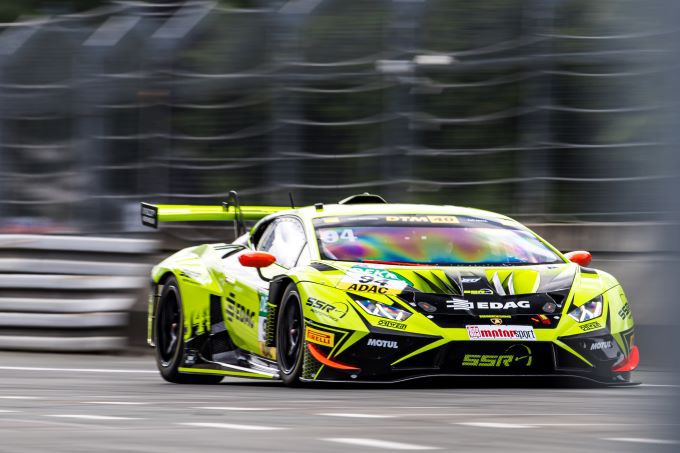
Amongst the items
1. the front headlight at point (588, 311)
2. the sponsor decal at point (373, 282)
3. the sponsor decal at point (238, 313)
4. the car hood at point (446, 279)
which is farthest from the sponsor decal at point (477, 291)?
the sponsor decal at point (238, 313)

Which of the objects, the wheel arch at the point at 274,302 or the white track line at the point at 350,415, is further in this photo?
the wheel arch at the point at 274,302

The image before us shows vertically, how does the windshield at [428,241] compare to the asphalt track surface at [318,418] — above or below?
above

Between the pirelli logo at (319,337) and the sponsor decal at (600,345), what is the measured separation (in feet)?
4.77

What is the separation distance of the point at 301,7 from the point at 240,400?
6.57 m

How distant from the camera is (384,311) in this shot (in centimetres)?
827

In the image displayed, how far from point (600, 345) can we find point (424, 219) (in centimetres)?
172

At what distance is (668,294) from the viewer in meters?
1.45

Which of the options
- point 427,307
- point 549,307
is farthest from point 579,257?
point 427,307

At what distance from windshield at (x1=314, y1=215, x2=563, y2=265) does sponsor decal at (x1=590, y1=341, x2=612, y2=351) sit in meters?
0.87

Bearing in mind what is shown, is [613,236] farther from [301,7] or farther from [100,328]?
[100,328]

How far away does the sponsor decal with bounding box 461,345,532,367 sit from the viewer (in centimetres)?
824

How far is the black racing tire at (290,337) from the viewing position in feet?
28.1

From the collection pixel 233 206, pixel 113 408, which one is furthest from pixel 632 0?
pixel 233 206

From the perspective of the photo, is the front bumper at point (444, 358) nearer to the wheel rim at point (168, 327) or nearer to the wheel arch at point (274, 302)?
the wheel arch at point (274, 302)
